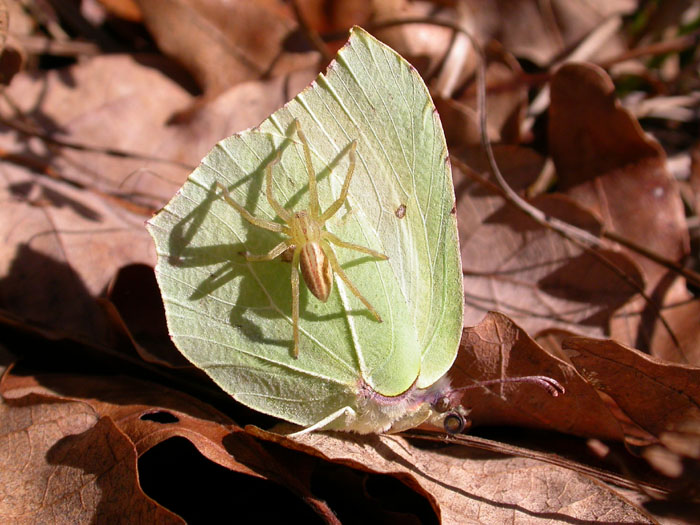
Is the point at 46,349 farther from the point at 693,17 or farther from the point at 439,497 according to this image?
the point at 693,17

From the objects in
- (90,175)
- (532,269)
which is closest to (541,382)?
(532,269)

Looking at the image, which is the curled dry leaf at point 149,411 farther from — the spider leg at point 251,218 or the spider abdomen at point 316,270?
the spider leg at point 251,218

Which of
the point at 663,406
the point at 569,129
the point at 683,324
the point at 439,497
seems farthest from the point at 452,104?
the point at 439,497

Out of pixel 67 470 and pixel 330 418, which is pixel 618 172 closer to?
pixel 330 418

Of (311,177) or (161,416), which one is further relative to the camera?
(161,416)

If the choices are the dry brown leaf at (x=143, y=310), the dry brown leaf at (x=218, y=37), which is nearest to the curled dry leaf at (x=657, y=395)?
the dry brown leaf at (x=143, y=310)
